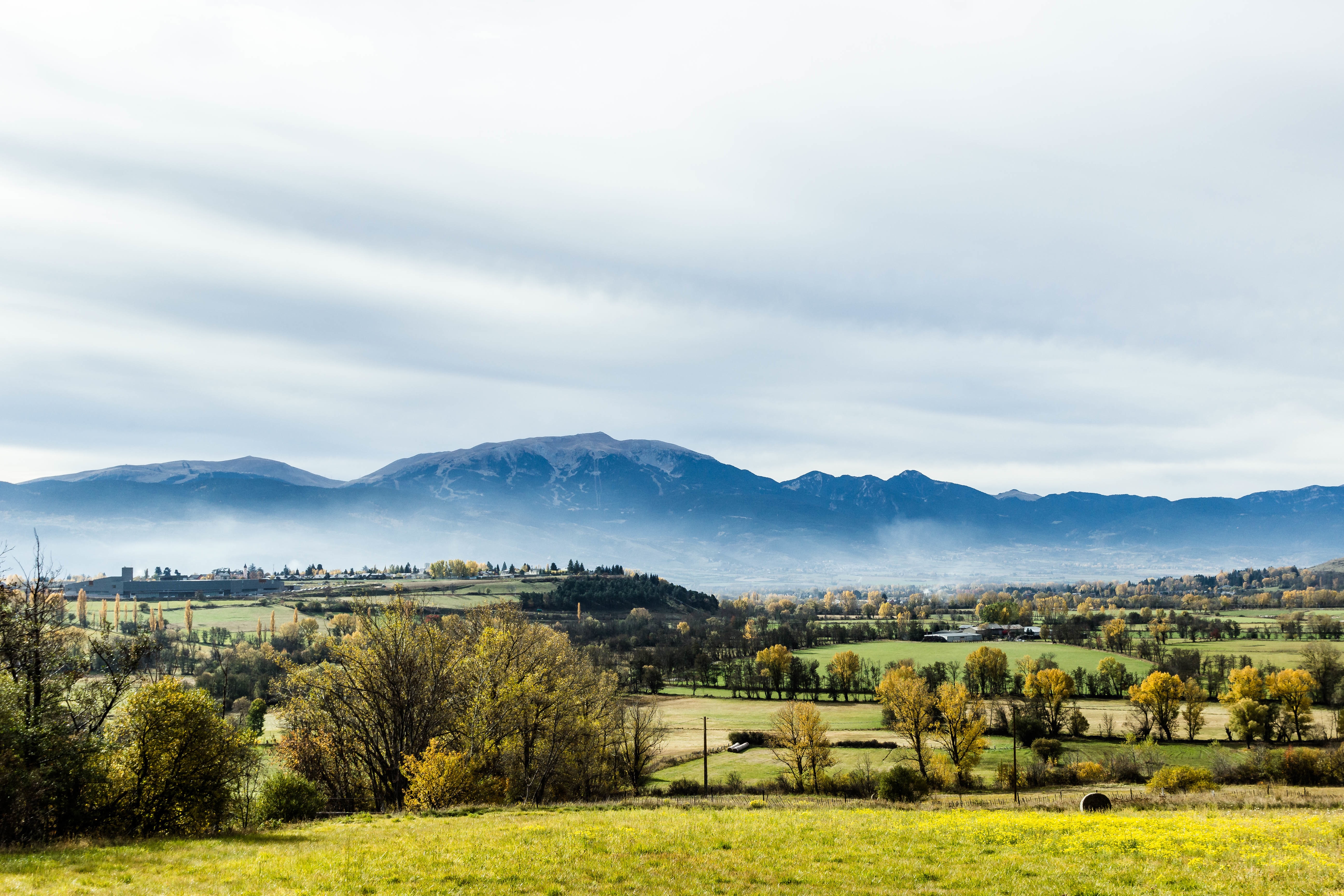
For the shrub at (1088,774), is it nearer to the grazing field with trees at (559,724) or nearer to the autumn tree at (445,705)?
the grazing field with trees at (559,724)

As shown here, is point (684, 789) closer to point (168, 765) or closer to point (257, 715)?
point (168, 765)

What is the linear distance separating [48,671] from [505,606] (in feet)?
93.2

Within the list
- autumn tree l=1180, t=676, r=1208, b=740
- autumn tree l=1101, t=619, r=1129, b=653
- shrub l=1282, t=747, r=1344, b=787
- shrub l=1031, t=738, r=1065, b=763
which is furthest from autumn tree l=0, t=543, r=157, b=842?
autumn tree l=1101, t=619, r=1129, b=653

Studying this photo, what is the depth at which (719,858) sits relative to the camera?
2252cm

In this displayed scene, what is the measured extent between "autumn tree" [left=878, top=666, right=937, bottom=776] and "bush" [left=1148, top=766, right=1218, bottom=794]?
20594 mm

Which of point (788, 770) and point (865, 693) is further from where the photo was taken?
point (865, 693)

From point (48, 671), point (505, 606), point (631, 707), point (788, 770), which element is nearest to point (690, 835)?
point (48, 671)

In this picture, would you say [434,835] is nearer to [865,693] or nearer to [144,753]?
[144,753]

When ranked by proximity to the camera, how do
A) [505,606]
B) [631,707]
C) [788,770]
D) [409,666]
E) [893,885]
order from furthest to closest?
[631,707], [788,770], [505,606], [409,666], [893,885]

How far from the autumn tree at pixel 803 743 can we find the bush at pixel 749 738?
16.6 meters

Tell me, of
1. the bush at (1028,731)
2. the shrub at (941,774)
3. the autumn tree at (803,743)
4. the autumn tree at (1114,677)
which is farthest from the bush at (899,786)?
the autumn tree at (1114,677)

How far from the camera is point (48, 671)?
3041cm

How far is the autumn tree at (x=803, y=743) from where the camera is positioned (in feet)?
228

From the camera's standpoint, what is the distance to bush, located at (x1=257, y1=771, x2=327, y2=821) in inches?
1309
